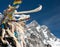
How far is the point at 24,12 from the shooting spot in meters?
21.3

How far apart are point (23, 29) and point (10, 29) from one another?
1355 millimetres

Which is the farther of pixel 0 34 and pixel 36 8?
pixel 36 8

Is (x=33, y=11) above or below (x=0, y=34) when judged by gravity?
above


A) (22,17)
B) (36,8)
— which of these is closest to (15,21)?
(22,17)

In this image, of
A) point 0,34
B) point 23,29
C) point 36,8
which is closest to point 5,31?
point 0,34

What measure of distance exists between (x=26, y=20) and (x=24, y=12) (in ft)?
3.04

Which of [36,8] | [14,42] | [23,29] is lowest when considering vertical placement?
[14,42]

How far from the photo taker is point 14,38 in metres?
20.2

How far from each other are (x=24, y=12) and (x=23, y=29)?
1.38 meters

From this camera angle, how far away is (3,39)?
20219mm

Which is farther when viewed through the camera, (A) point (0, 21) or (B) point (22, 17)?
(B) point (22, 17)

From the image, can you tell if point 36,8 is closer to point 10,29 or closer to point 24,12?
point 24,12

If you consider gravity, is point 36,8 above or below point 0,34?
above

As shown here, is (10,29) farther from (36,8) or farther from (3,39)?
(36,8)
